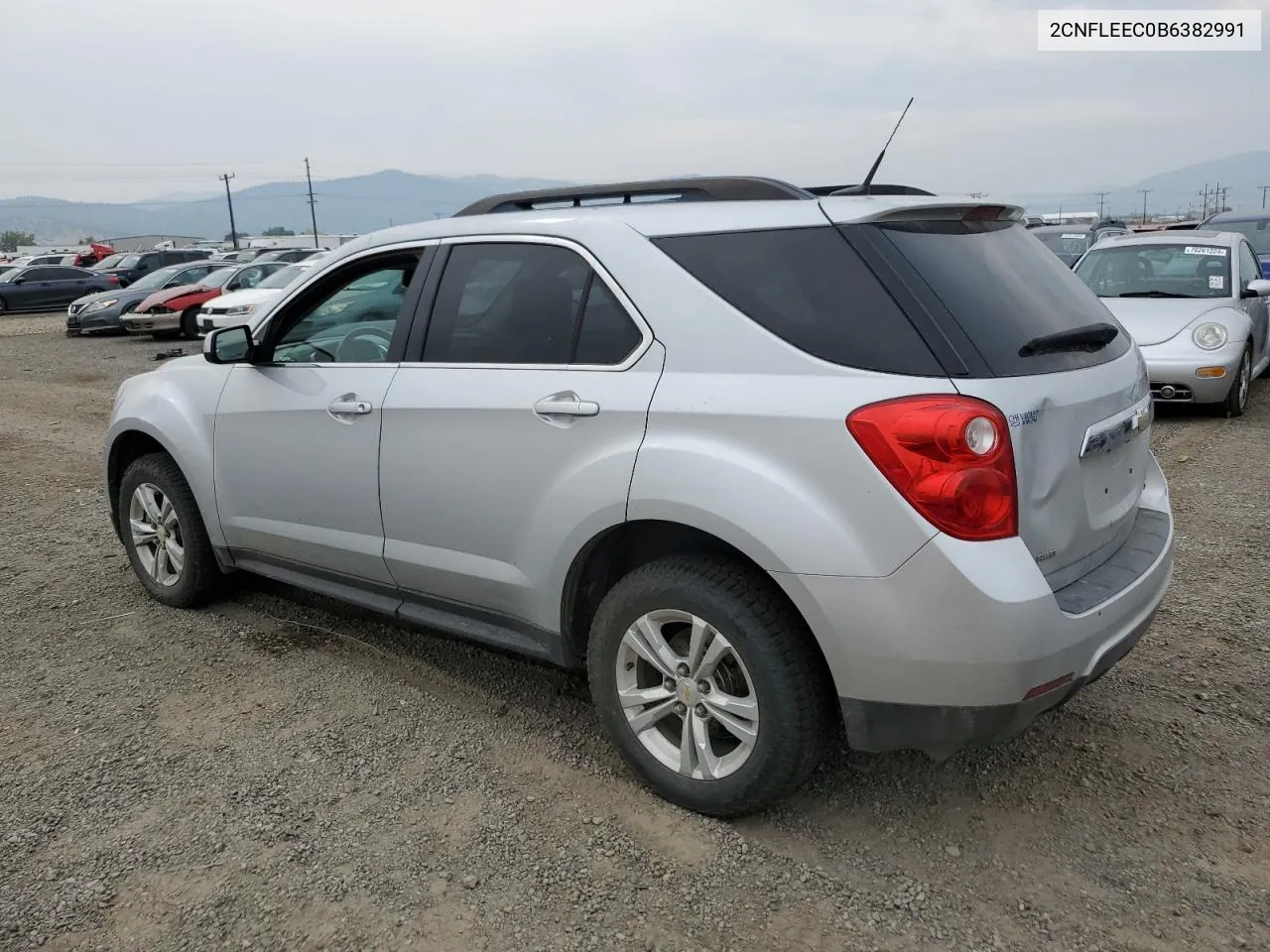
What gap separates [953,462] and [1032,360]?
0.44 m

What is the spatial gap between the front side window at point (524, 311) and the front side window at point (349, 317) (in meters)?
0.28

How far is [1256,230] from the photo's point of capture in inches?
531

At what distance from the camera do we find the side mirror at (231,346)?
13.2 ft

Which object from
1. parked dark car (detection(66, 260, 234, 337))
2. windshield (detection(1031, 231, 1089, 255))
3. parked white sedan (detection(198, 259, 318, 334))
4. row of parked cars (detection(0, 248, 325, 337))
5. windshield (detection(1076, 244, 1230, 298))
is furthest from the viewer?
parked dark car (detection(66, 260, 234, 337))

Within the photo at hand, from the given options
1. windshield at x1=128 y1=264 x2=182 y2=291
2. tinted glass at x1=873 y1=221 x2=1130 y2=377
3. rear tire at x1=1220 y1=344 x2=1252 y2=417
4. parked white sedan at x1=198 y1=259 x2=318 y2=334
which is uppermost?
tinted glass at x1=873 y1=221 x2=1130 y2=377

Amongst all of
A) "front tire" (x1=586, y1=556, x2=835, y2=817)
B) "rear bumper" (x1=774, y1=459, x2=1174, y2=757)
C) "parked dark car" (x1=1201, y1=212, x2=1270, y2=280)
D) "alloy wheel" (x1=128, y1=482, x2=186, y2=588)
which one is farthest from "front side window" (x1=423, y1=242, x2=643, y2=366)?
"parked dark car" (x1=1201, y1=212, x2=1270, y2=280)

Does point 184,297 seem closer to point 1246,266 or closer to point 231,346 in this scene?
point 231,346

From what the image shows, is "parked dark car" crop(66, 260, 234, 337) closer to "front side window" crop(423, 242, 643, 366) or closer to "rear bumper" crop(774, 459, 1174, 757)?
"front side window" crop(423, 242, 643, 366)

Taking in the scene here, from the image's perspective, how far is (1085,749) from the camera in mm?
3232

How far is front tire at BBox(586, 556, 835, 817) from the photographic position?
Answer: 8.61 feet

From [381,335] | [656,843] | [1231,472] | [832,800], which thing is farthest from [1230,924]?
[1231,472]

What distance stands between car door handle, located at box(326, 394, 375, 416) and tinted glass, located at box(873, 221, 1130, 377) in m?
1.88

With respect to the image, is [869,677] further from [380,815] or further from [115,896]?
[115,896]

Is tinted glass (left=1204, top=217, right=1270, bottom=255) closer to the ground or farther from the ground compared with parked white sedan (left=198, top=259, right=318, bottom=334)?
farther from the ground
